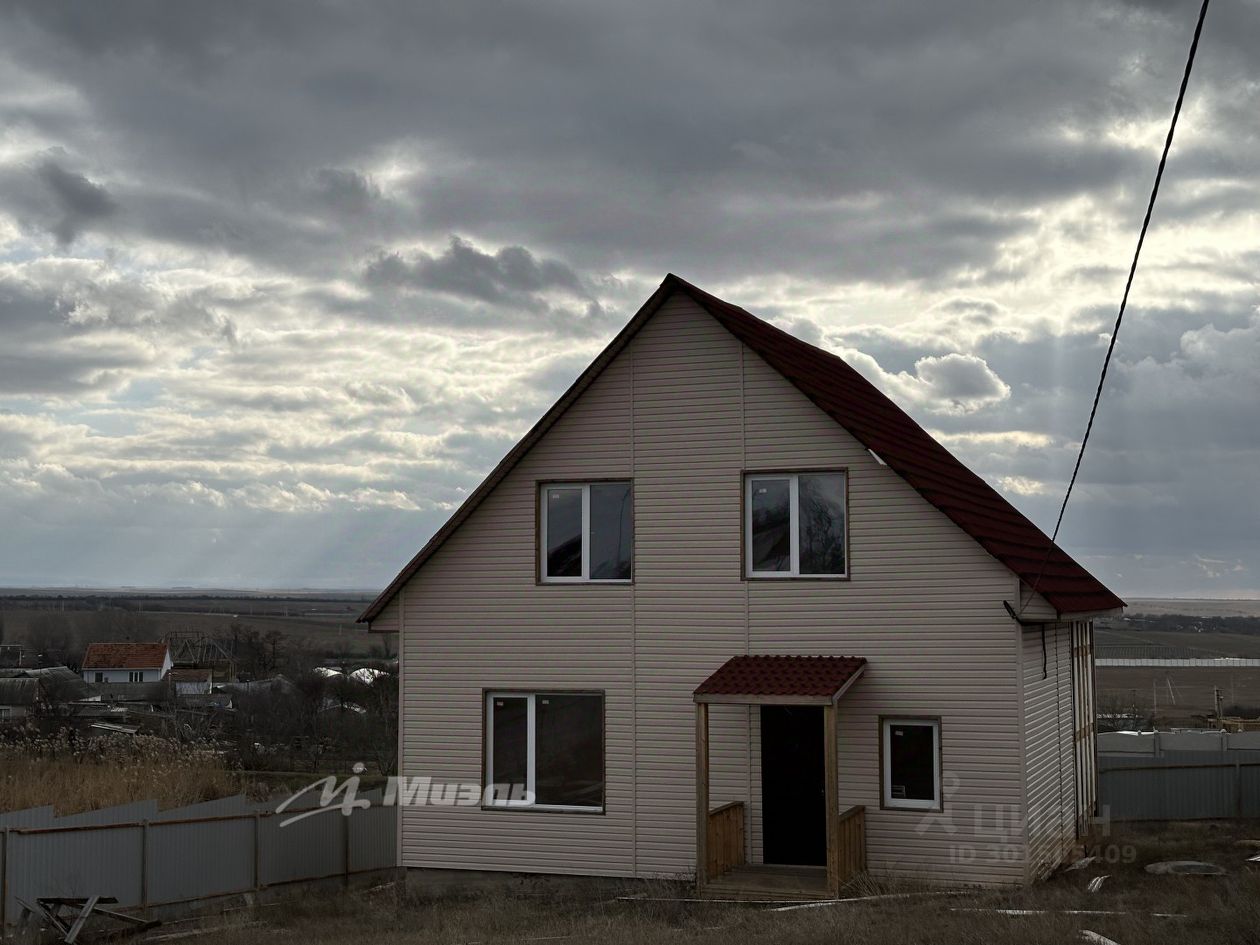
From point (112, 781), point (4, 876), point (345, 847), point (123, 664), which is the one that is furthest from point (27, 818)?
point (123, 664)

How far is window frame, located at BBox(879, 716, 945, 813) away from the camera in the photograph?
16.3 meters

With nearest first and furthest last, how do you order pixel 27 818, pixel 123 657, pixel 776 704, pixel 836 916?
pixel 836 916, pixel 776 704, pixel 27 818, pixel 123 657

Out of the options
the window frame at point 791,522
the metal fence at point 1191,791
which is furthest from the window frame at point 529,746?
the metal fence at point 1191,791

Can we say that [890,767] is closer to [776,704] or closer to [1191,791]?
[776,704]

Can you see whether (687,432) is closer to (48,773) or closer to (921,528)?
(921,528)

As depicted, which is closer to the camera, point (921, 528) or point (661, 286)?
point (921, 528)

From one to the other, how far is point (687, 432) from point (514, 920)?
6.57m

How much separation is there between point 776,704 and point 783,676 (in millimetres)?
586

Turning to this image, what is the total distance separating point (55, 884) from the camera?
1875cm

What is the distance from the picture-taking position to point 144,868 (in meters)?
20.0

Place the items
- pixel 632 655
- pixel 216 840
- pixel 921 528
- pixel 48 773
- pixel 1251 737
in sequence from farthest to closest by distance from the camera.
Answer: pixel 1251 737, pixel 48 773, pixel 216 840, pixel 632 655, pixel 921 528

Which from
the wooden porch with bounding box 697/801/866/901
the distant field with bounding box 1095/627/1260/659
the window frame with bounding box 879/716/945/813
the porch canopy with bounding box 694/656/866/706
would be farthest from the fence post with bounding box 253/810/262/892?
the distant field with bounding box 1095/627/1260/659

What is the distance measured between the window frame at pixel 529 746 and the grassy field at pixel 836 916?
106cm

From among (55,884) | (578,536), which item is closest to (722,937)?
(578,536)
